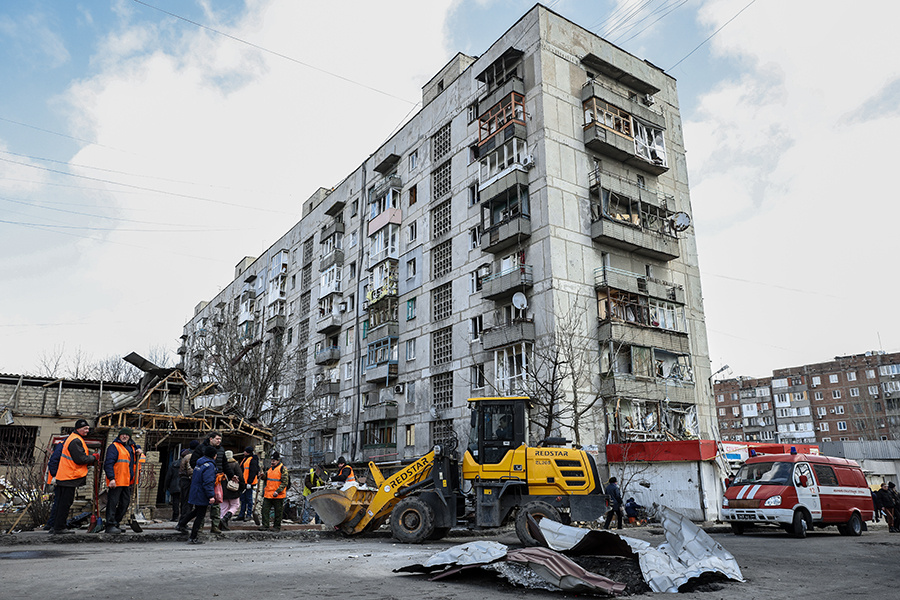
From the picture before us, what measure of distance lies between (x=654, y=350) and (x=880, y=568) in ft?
69.5

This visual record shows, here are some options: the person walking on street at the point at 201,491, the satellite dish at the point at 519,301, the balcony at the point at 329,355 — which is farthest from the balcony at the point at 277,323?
the person walking on street at the point at 201,491

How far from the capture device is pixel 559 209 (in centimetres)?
3042

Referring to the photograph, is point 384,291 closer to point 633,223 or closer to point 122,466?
point 633,223

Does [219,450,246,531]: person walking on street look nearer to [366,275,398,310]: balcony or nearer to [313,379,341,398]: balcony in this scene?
[366,275,398,310]: balcony

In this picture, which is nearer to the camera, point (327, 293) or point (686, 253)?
point (686, 253)

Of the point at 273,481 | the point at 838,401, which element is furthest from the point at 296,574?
the point at 838,401

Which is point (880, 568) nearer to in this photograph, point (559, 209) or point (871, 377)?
point (559, 209)

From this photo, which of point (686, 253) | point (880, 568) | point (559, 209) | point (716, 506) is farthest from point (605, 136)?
point (880, 568)

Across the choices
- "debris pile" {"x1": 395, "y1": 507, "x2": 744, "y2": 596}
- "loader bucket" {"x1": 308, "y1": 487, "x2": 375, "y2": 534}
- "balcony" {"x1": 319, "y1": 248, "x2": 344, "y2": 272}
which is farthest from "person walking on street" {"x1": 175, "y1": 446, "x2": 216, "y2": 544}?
"balcony" {"x1": 319, "y1": 248, "x2": 344, "y2": 272}

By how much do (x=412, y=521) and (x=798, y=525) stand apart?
10.3 m

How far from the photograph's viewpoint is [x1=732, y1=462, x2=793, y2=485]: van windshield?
54.9 ft

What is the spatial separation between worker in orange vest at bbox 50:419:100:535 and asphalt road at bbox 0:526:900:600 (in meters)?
0.57

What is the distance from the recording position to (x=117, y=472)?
1177 centimetres

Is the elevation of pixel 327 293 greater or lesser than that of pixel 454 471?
greater
